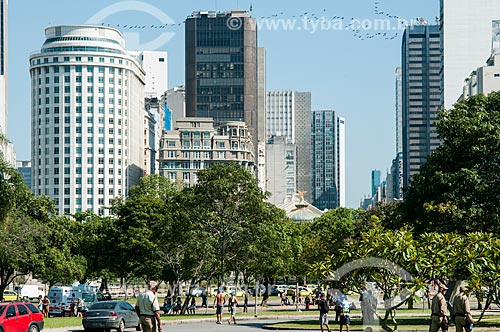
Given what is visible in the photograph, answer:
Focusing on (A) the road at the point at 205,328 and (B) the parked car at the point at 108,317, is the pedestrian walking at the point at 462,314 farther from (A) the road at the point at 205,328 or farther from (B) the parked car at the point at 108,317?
(B) the parked car at the point at 108,317

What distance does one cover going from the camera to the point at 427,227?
183 ft

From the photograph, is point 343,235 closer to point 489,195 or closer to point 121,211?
point 121,211

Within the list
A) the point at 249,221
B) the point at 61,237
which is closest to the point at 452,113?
the point at 249,221

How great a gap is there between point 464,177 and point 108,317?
20.5 meters

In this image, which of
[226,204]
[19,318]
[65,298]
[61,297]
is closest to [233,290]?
[65,298]

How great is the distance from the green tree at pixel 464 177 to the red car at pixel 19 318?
21480 millimetres

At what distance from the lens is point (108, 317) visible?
4706cm

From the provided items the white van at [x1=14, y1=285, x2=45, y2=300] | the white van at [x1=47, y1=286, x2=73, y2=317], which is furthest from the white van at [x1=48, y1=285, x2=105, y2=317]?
the white van at [x1=14, y1=285, x2=45, y2=300]

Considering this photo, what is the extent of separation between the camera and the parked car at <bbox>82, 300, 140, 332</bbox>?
154 feet

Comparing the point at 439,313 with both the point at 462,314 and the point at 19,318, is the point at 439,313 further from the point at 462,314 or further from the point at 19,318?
the point at 19,318

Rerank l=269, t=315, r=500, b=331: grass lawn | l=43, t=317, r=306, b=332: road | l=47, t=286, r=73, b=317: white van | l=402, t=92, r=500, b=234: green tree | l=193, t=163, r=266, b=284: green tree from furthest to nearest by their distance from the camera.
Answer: l=47, t=286, r=73, b=317: white van < l=193, t=163, r=266, b=284: green tree < l=402, t=92, r=500, b=234: green tree < l=43, t=317, r=306, b=332: road < l=269, t=315, r=500, b=331: grass lawn

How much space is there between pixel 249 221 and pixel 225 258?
11.9 ft

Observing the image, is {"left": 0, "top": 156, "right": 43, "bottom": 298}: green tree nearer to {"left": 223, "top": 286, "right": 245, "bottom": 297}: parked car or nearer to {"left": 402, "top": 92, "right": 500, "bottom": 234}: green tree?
{"left": 223, "top": 286, "right": 245, "bottom": 297}: parked car

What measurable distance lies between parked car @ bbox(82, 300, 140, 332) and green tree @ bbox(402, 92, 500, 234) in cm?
1692
